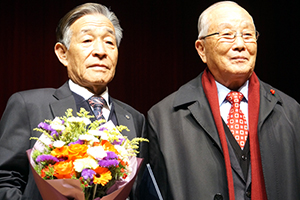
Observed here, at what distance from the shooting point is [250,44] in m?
2.29

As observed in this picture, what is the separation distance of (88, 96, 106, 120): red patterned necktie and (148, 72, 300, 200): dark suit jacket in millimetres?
312

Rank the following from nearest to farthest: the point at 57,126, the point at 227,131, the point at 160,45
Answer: the point at 57,126 < the point at 227,131 < the point at 160,45

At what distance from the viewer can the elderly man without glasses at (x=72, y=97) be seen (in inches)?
80.3

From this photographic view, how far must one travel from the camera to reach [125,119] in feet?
8.02

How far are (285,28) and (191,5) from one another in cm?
100

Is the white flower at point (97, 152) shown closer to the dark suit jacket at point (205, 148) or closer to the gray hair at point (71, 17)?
the dark suit jacket at point (205, 148)

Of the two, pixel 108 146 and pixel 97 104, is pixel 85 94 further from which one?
pixel 108 146

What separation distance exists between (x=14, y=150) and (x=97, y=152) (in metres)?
0.62

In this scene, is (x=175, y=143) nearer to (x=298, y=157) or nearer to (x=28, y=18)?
(x=298, y=157)

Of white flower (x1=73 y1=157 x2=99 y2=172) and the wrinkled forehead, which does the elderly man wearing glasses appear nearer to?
the wrinkled forehead

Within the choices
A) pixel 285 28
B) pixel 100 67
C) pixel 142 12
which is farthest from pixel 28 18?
pixel 285 28

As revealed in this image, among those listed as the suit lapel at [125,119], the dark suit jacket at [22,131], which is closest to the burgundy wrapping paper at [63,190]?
the dark suit jacket at [22,131]

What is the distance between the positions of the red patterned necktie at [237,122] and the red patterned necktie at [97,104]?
76cm

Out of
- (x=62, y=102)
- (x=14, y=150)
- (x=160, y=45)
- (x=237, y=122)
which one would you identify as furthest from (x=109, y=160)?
(x=160, y=45)
